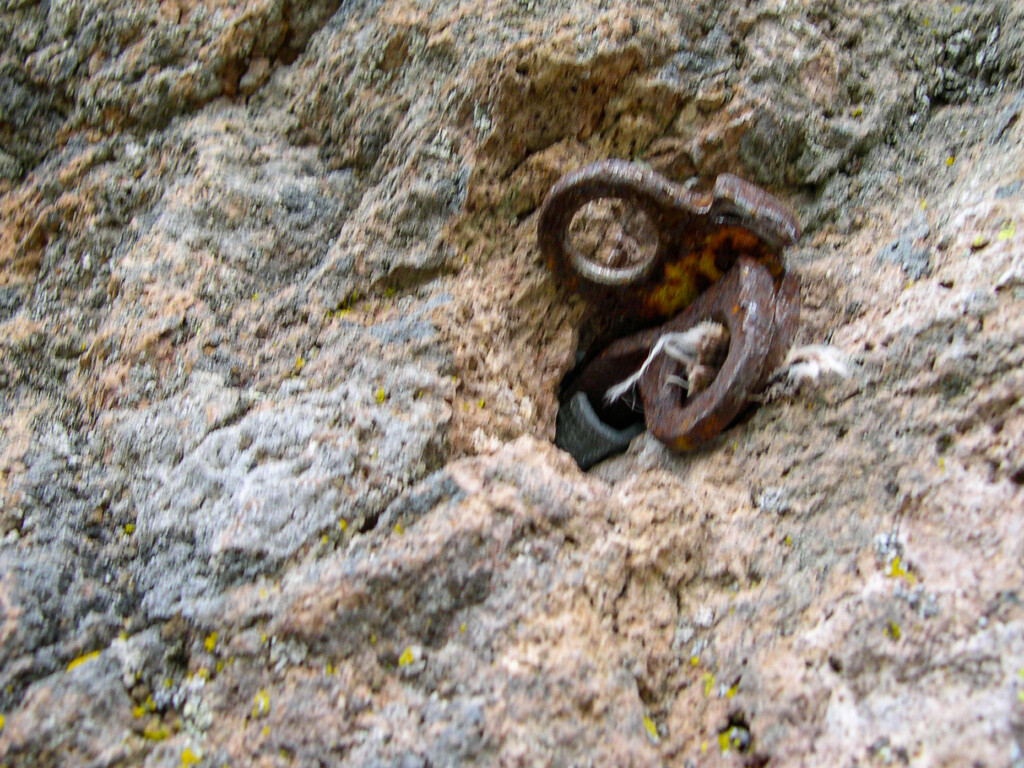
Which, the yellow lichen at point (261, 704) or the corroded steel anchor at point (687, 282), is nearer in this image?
the yellow lichen at point (261, 704)

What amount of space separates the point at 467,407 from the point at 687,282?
0.39 meters

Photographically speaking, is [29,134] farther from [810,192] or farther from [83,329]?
[810,192]

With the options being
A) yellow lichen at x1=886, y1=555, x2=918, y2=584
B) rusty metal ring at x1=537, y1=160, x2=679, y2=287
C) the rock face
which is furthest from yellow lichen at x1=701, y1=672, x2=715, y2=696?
rusty metal ring at x1=537, y1=160, x2=679, y2=287

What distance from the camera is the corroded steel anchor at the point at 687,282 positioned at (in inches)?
38.2

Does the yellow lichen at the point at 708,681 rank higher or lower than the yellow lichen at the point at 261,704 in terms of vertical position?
lower

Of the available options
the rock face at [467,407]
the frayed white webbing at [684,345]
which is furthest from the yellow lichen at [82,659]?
the frayed white webbing at [684,345]

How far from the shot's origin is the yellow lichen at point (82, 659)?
0.80 metres

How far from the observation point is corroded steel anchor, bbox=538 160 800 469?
97cm

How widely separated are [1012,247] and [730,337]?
1.14 ft

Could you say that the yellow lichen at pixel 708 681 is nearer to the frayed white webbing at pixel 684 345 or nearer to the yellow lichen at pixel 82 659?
the frayed white webbing at pixel 684 345

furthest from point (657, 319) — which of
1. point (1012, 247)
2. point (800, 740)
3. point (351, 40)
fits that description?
point (351, 40)

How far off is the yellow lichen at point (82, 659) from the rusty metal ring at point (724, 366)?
0.76 m

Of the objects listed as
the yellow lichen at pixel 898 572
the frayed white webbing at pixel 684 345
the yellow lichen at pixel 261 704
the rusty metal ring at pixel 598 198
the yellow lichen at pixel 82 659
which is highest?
the rusty metal ring at pixel 598 198

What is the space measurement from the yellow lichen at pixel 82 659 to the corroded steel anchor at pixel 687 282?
688 millimetres
